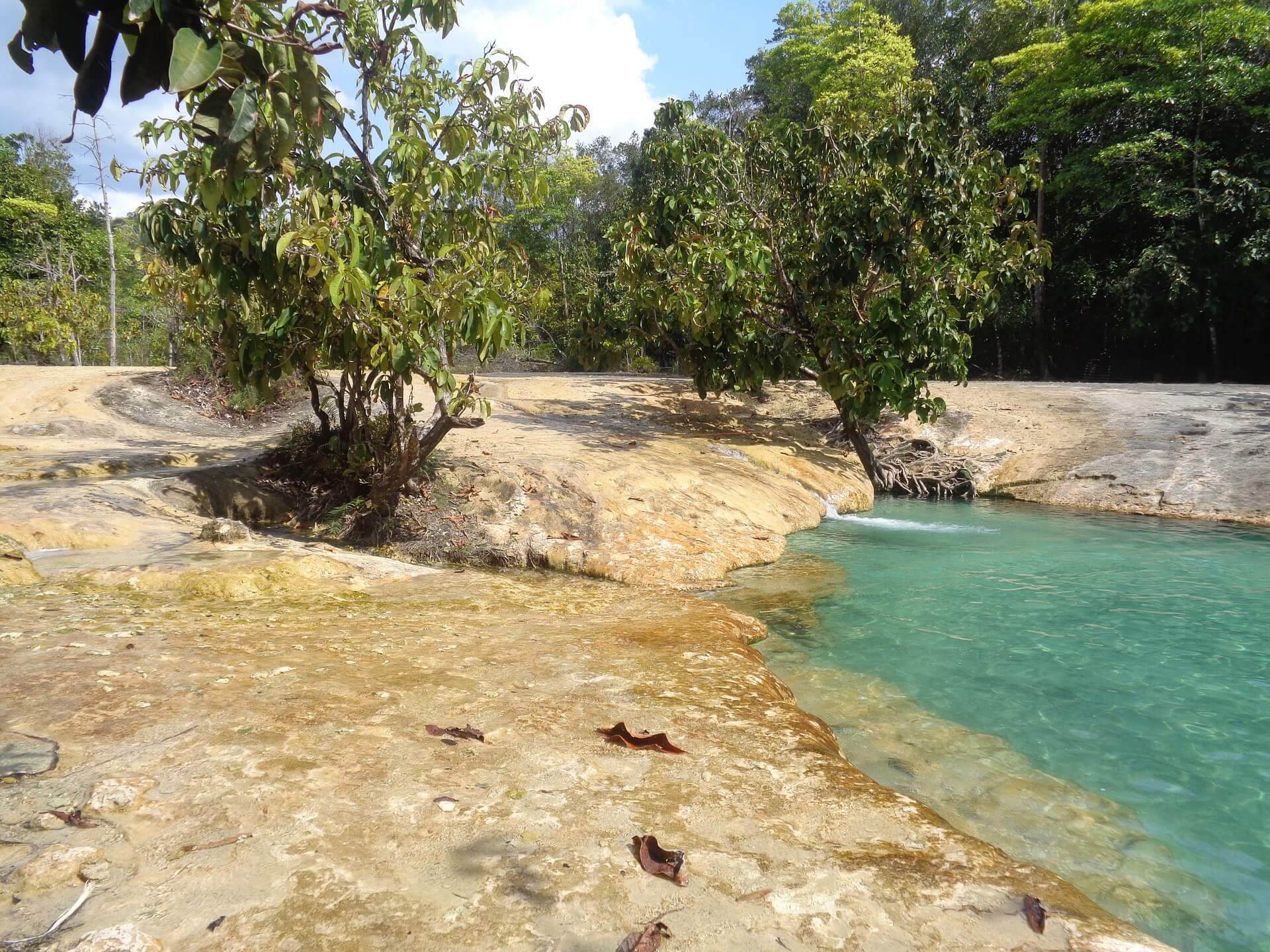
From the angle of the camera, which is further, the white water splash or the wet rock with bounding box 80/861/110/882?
the white water splash

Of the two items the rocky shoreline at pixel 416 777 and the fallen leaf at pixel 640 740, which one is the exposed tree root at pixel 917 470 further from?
the fallen leaf at pixel 640 740

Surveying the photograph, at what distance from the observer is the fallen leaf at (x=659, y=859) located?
7.60 ft

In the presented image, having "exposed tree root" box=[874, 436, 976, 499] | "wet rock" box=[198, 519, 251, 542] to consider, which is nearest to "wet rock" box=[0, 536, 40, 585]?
"wet rock" box=[198, 519, 251, 542]

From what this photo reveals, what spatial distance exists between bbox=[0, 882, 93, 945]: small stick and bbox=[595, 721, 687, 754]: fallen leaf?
1772 millimetres

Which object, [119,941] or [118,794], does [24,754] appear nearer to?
[118,794]

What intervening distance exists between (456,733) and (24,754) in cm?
140

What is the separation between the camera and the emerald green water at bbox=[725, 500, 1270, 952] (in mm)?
3023

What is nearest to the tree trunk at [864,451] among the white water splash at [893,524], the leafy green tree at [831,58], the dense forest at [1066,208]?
the white water splash at [893,524]

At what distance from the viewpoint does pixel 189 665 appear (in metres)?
3.58

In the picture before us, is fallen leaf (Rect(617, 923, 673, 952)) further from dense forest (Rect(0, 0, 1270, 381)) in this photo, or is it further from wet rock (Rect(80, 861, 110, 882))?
dense forest (Rect(0, 0, 1270, 381))

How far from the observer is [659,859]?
2379 mm

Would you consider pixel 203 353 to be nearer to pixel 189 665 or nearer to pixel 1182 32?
pixel 189 665

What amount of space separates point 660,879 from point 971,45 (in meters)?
30.0

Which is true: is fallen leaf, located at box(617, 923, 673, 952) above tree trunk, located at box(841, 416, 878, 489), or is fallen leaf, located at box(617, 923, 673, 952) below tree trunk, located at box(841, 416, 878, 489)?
below
